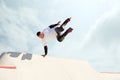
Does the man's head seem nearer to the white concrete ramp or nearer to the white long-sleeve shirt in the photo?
the white long-sleeve shirt

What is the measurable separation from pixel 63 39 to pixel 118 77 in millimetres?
4507

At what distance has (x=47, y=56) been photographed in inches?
541

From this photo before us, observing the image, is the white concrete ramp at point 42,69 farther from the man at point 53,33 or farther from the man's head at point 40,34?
the man's head at point 40,34

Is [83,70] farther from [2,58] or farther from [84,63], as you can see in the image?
[2,58]

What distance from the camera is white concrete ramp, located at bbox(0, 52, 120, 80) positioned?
11352 mm

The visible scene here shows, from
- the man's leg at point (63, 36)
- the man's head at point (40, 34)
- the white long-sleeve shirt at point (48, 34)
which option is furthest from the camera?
the white long-sleeve shirt at point (48, 34)

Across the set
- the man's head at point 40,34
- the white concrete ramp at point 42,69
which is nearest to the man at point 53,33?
the man's head at point 40,34

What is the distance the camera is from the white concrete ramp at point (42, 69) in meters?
11.4

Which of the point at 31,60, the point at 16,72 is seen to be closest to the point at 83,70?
the point at 31,60

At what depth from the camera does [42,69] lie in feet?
40.6

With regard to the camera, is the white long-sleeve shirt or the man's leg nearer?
the man's leg

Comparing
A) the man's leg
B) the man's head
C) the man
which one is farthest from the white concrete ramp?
the man's leg

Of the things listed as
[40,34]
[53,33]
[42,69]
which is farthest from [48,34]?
[42,69]

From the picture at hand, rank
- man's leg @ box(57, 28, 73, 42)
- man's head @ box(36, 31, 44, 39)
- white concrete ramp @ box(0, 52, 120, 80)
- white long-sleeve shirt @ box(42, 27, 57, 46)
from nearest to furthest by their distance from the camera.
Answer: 1. white concrete ramp @ box(0, 52, 120, 80)
2. man's head @ box(36, 31, 44, 39)
3. man's leg @ box(57, 28, 73, 42)
4. white long-sleeve shirt @ box(42, 27, 57, 46)
